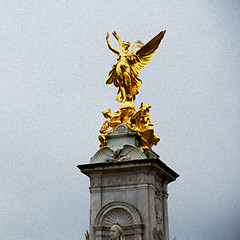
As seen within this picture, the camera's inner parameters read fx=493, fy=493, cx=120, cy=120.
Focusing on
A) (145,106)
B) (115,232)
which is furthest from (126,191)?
(145,106)

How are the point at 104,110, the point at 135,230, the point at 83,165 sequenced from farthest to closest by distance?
1. the point at 104,110
2. the point at 83,165
3. the point at 135,230

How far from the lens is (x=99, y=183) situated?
16500 mm

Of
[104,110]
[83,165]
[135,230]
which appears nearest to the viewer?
[135,230]

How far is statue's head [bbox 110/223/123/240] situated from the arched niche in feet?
1.32

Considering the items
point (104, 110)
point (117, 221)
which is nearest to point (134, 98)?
point (104, 110)

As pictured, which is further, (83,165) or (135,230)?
(83,165)

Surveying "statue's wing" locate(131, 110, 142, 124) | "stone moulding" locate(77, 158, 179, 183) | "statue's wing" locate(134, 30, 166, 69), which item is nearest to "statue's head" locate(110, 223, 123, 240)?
"stone moulding" locate(77, 158, 179, 183)

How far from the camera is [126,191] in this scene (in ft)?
53.0

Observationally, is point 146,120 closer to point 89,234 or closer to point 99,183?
point 99,183

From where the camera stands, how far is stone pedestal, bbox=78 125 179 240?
15.7m

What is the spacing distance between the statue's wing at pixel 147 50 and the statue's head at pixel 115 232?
617 cm

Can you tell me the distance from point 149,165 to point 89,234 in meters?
3.01

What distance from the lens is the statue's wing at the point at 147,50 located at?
18.5 metres

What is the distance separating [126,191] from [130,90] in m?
3.94
